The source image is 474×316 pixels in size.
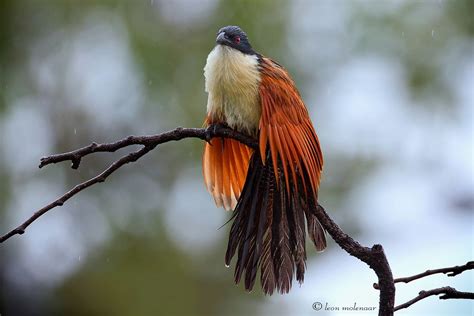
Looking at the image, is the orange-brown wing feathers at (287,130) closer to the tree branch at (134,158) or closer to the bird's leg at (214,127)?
the bird's leg at (214,127)

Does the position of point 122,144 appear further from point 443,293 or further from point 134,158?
point 443,293

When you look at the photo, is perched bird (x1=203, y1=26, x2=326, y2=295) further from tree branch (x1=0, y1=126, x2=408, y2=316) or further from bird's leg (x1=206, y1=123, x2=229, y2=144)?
tree branch (x1=0, y1=126, x2=408, y2=316)

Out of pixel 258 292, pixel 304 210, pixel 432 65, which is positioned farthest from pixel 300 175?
pixel 432 65

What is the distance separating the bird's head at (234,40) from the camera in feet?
9.21

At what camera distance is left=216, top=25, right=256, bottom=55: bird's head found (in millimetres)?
2807

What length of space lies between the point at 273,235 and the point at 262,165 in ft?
0.96

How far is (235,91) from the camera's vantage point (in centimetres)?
269

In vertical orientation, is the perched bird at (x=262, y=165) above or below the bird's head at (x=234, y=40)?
below

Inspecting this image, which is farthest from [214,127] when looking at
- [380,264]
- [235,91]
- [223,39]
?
[380,264]

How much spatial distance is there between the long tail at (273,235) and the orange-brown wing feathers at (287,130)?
0.19 ft

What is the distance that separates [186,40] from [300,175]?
4014 millimetres

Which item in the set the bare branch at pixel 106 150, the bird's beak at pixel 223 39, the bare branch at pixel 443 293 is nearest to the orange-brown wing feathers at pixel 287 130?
the bird's beak at pixel 223 39

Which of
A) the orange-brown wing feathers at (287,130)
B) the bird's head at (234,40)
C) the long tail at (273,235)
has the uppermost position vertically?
the bird's head at (234,40)

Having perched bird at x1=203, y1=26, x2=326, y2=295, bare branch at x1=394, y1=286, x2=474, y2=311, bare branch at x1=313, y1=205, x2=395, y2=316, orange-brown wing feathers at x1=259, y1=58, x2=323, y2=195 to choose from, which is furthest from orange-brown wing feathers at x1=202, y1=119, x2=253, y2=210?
bare branch at x1=394, y1=286, x2=474, y2=311
